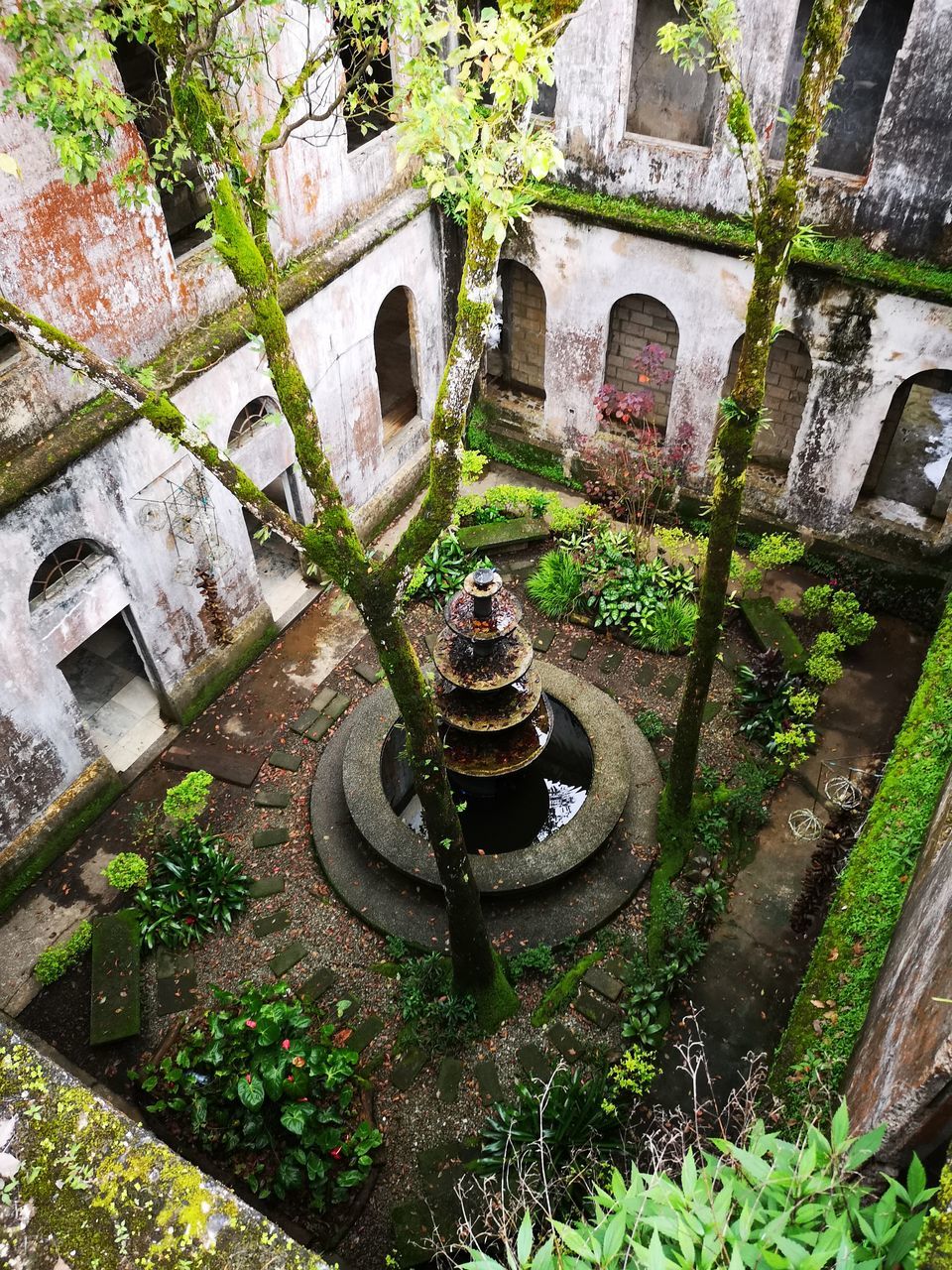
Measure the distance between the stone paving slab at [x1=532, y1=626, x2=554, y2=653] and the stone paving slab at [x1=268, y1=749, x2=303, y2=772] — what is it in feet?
11.9

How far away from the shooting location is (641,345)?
15766 millimetres

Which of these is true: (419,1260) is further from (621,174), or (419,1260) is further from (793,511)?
(621,174)

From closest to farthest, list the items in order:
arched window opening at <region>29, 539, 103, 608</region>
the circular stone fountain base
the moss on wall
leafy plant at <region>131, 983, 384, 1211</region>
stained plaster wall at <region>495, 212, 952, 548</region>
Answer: leafy plant at <region>131, 983, 384, 1211</region>
the circular stone fountain base
arched window opening at <region>29, 539, 103, 608</region>
the moss on wall
stained plaster wall at <region>495, 212, 952, 548</region>

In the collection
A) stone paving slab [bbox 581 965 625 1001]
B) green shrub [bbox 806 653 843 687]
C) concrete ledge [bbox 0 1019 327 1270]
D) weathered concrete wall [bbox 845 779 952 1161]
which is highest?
concrete ledge [bbox 0 1019 327 1270]

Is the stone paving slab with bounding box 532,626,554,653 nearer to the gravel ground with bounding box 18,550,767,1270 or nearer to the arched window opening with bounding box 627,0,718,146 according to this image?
the gravel ground with bounding box 18,550,767,1270

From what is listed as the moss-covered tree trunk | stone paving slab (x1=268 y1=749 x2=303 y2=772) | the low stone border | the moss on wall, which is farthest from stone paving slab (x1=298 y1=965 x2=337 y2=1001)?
the moss on wall

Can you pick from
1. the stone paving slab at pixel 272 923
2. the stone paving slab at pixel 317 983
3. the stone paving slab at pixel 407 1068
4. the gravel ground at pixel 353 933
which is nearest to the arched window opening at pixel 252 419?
the gravel ground at pixel 353 933

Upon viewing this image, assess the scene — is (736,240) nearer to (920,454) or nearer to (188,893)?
(920,454)

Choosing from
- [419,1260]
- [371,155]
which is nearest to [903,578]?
[371,155]

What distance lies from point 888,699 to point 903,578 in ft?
7.09

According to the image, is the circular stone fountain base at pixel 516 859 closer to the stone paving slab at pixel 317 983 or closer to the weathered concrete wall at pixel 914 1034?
the stone paving slab at pixel 317 983

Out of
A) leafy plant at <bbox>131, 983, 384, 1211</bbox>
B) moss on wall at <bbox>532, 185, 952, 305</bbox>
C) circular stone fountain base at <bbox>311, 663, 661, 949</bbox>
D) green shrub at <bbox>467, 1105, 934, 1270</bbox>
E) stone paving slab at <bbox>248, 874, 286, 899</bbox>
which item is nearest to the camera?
green shrub at <bbox>467, 1105, 934, 1270</bbox>

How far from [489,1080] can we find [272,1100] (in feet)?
7.05

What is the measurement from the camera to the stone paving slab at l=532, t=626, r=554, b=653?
537 inches
